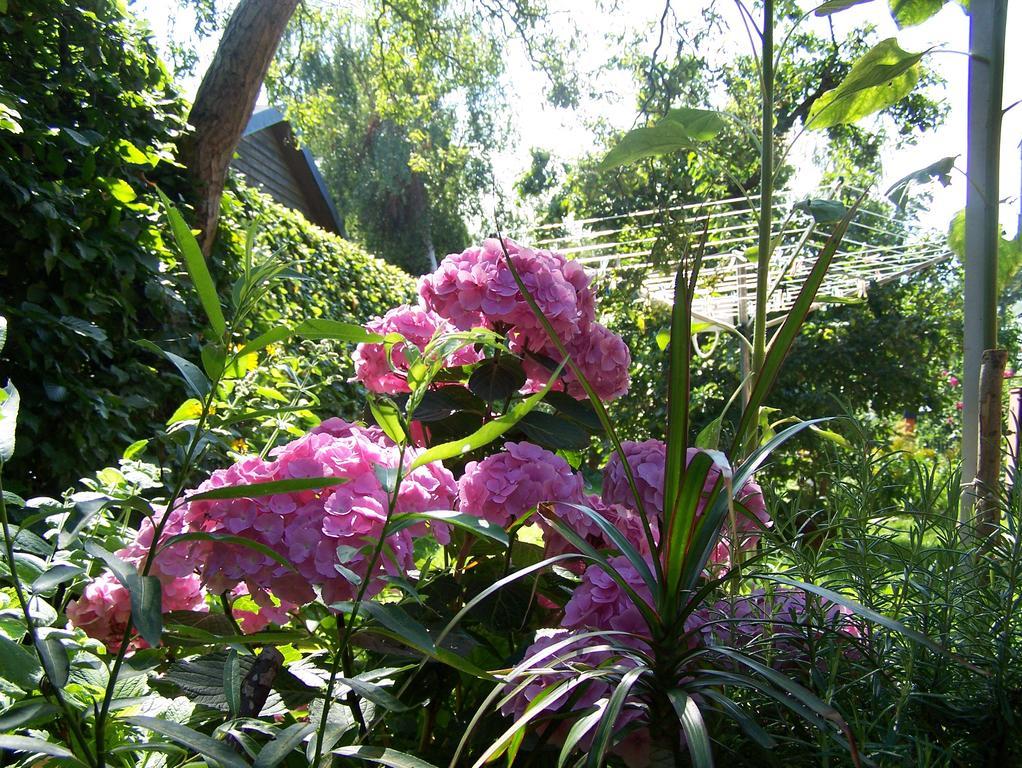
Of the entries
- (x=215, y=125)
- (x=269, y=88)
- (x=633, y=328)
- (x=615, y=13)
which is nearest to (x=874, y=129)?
(x=615, y=13)

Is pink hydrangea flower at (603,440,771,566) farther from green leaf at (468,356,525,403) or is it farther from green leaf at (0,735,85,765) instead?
green leaf at (0,735,85,765)

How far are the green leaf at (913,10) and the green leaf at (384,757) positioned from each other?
4.48 feet

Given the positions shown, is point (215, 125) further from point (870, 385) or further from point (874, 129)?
point (874, 129)

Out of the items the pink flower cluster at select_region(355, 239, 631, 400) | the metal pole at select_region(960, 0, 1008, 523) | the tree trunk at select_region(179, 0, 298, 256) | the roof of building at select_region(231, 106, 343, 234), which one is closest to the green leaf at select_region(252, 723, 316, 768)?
the pink flower cluster at select_region(355, 239, 631, 400)

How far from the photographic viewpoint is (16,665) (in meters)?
0.58

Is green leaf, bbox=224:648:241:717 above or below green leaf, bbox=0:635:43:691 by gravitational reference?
below

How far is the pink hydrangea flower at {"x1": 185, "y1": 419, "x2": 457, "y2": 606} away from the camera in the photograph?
808 mm

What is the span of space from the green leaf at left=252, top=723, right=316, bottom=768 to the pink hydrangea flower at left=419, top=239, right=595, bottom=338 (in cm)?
62

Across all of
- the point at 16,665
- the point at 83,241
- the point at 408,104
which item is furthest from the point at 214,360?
the point at 408,104

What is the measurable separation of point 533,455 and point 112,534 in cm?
58

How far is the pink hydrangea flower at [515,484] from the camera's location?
944 mm

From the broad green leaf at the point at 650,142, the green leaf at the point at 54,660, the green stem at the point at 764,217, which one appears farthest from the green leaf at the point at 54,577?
the broad green leaf at the point at 650,142

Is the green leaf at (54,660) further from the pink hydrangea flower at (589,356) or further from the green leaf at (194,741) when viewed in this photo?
the pink hydrangea flower at (589,356)

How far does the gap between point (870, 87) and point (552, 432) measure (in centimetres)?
75
